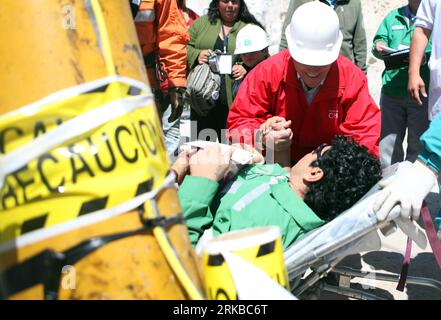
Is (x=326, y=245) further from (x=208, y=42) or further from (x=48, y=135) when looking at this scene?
(x=208, y=42)

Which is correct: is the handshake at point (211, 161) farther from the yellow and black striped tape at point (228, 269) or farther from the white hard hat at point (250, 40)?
the white hard hat at point (250, 40)

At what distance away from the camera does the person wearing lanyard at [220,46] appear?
179 inches

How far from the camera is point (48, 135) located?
1292 millimetres

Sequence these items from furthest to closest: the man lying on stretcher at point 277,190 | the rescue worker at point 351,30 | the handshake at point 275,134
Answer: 1. the rescue worker at point 351,30
2. the handshake at point 275,134
3. the man lying on stretcher at point 277,190

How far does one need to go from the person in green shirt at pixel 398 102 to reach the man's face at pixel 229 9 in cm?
116

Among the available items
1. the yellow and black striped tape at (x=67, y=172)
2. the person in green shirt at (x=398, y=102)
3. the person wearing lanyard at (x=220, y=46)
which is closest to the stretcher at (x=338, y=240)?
the yellow and black striped tape at (x=67, y=172)

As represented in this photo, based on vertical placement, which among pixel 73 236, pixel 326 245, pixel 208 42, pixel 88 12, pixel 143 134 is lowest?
pixel 326 245

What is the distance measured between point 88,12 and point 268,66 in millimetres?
2096

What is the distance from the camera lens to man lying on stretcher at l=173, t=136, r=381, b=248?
251 cm

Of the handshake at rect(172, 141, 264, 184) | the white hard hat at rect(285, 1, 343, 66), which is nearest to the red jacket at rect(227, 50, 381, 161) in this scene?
the white hard hat at rect(285, 1, 343, 66)

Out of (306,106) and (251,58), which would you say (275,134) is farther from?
(251,58)

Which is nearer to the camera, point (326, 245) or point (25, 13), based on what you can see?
point (25, 13)
